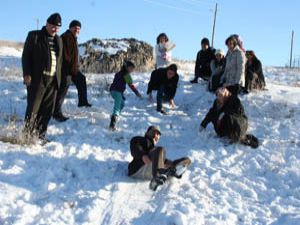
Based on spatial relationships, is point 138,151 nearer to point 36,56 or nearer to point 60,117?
point 36,56

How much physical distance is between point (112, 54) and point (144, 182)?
9.56 meters

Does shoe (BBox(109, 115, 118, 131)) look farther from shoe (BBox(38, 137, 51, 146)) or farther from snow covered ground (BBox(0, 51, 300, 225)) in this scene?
shoe (BBox(38, 137, 51, 146))

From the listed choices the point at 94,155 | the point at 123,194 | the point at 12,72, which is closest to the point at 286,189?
the point at 123,194

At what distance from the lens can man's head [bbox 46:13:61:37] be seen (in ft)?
29.6

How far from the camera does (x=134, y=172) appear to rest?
325 inches

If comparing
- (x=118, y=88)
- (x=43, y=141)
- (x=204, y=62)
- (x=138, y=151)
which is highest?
(x=204, y=62)

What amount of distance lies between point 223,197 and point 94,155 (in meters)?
2.45

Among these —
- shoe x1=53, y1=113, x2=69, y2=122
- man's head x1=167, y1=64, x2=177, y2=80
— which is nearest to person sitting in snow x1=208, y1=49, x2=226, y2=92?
man's head x1=167, y1=64, x2=177, y2=80

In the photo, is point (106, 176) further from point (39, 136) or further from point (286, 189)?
point (286, 189)

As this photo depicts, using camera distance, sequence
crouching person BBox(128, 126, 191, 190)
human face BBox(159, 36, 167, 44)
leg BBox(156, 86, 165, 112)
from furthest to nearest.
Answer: human face BBox(159, 36, 167, 44) → leg BBox(156, 86, 165, 112) → crouching person BBox(128, 126, 191, 190)

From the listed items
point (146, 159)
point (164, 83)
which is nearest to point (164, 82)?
point (164, 83)

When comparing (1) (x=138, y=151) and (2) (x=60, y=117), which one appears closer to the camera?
(1) (x=138, y=151)

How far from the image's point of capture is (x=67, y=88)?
35.5ft

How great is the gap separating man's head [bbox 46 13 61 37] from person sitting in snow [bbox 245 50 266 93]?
5.58 meters
